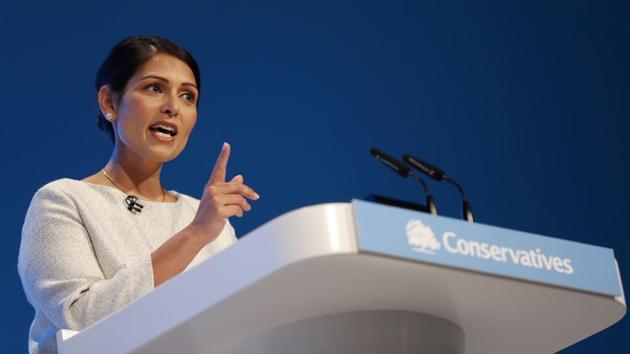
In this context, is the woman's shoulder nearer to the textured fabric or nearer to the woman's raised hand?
the textured fabric

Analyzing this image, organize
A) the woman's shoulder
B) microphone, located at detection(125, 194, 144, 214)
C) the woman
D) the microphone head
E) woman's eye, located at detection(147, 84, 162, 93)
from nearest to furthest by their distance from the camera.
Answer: the microphone head < the woman < the woman's shoulder < microphone, located at detection(125, 194, 144, 214) < woman's eye, located at detection(147, 84, 162, 93)

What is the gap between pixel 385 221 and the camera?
1281 mm

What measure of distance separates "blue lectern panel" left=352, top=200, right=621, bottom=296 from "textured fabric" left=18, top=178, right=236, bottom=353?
0.52 metres

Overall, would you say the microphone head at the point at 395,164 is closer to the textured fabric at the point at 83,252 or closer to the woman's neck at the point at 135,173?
the textured fabric at the point at 83,252

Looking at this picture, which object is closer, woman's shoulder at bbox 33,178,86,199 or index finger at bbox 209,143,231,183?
index finger at bbox 209,143,231,183

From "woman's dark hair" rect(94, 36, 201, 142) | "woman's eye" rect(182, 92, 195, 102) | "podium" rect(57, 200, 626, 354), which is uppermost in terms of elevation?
"woman's dark hair" rect(94, 36, 201, 142)

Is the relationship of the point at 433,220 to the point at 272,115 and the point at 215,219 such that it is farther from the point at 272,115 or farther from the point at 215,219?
the point at 272,115

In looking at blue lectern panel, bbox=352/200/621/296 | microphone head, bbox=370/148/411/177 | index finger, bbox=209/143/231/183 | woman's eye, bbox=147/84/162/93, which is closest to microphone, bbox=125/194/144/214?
woman's eye, bbox=147/84/162/93

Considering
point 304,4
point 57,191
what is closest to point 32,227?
point 57,191

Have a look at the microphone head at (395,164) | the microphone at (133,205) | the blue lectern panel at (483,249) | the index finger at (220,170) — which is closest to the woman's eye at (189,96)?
the microphone at (133,205)

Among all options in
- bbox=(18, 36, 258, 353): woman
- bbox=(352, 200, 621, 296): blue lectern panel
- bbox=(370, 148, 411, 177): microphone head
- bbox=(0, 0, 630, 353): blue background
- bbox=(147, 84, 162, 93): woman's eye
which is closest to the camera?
bbox=(352, 200, 621, 296): blue lectern panel

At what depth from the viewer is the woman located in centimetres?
171

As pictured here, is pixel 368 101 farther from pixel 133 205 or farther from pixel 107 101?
pixel 133 205

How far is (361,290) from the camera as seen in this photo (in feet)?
4.57
